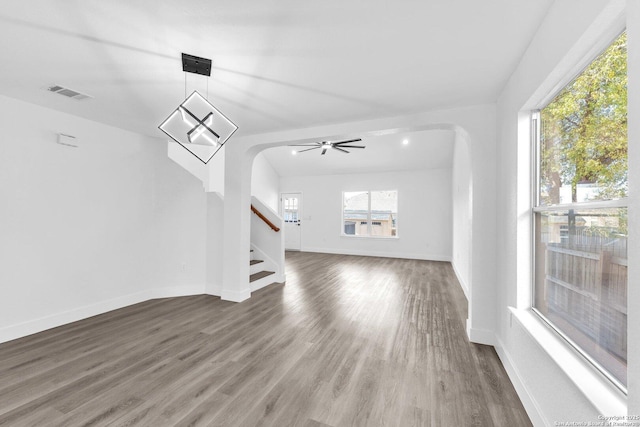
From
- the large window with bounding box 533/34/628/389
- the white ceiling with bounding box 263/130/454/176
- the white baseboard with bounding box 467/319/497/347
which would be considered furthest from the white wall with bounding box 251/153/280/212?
the large window with bounding box 533/34/628/389

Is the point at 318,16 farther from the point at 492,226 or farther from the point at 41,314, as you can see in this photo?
the point at 41,314

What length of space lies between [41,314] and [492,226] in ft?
16.3

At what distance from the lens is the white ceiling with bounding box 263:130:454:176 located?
6406 mm

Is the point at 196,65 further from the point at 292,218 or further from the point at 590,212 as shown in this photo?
the point at 292,218

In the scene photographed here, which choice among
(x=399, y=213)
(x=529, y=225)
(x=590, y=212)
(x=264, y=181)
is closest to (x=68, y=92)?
(x=590, y=212)

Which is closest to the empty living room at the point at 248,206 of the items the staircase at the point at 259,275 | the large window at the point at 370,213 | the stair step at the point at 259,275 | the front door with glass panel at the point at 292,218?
the staircase at the point at 259,275

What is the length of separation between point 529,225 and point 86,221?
15.6 feet

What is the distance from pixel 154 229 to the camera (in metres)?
4.11

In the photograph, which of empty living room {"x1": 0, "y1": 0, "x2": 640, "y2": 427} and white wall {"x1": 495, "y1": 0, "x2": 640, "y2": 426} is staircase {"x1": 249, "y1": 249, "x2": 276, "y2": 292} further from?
white wall {"x1": 495, "y1": 0, "x2": 640, "y2": 426}

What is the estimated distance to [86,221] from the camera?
11.0 feet

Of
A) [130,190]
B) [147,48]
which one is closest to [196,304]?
[130,190]

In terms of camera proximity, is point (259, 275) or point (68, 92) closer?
point (68, 92)

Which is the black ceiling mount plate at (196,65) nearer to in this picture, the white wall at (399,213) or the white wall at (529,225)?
the white wall at (529,225)

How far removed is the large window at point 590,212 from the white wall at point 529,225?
0.11 m
